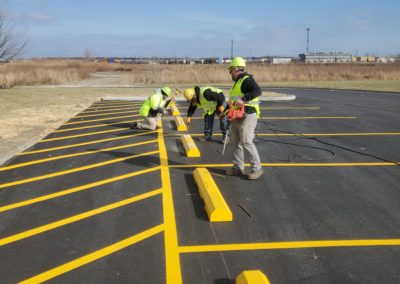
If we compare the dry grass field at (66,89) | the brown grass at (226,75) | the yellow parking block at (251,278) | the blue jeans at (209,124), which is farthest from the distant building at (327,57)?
the yellow parking block at (251,278)

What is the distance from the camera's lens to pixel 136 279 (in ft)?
11.1

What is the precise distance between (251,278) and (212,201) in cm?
175

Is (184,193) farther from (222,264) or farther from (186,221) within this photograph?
(222,264)

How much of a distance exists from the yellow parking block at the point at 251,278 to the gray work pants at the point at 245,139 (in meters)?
2.93

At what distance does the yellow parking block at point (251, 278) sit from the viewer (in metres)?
3.08

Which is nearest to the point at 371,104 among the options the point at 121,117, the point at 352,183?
the point at 121,117

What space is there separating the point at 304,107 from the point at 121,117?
7396 mm

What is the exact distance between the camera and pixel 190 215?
15.6 feet

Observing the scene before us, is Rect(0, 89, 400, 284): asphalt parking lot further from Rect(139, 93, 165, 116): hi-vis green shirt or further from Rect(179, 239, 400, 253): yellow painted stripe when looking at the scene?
Rect(139, 93, 165, 116): hi-vis green shirt

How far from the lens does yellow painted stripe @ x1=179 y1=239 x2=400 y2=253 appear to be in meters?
3.92

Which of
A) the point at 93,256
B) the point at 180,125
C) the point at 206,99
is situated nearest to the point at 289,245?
the point at 93,256

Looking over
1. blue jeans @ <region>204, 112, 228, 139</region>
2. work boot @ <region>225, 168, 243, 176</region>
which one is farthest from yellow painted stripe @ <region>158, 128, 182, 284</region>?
blue jeans @ <region>204, 112, 228, 139</region>

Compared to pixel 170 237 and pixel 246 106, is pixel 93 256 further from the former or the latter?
pixel 246 106

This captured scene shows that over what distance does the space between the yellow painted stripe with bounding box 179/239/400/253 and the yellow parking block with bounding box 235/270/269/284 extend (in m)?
0.71
